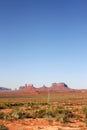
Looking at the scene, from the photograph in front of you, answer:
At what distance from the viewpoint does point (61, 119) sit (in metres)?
17.7

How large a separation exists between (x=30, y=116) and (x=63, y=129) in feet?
17.5

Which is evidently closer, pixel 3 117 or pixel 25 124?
pixel 25 124

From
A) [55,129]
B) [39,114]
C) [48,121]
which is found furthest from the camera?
[39,114]

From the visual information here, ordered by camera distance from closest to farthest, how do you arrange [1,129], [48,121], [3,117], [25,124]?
[1,129], [25,124], [48,121], [3,117]

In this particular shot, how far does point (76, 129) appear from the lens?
15016 mm

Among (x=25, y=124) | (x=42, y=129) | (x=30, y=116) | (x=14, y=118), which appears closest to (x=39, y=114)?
(x=30, y=116)

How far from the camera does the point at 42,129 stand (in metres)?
14.8

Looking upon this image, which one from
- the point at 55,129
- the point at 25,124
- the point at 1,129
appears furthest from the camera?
the point at 25,124

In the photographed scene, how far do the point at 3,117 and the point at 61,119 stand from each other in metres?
3.96

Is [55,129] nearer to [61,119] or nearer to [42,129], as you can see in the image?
[42,129]

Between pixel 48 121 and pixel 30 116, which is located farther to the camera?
pixel 30 116

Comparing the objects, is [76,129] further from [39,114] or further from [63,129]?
[39,114]

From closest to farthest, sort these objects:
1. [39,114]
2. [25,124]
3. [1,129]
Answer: [1,129]
[25,124]
[39,114]

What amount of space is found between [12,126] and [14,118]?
2.95 m
